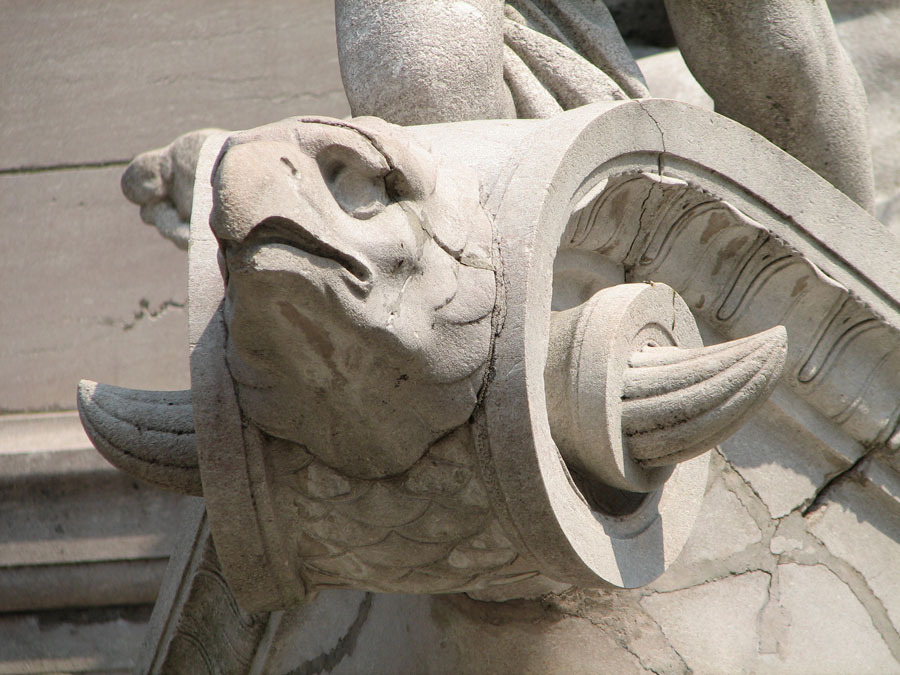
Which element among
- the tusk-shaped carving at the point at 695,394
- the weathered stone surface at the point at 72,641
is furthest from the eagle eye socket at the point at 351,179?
the weathered stone surface at the point at 72,641

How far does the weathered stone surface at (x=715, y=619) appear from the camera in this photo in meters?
1.26

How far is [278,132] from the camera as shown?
0.86 meters

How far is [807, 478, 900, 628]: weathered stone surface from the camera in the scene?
1348mm

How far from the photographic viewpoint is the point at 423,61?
1.19 m

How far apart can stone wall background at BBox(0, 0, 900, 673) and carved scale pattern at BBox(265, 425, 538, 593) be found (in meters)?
0.34

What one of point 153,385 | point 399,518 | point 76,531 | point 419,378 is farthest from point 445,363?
point 153,385

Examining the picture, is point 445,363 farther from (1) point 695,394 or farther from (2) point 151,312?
(2) point 151,312

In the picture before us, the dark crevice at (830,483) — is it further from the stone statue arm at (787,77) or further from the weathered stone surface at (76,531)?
the weathered stone surface at (76,531)

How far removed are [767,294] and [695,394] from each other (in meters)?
0.39

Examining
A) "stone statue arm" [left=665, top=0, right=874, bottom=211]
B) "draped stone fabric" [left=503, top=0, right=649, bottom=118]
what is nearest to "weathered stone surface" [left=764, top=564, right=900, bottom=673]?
"stone statue arm" [left=665, top=0, right=874, bottom=211]

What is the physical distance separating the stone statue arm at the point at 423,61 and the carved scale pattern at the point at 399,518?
1.35 feet

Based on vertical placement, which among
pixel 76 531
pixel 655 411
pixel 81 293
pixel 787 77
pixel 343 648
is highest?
pixel 787 77

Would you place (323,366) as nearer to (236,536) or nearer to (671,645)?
(236,536)

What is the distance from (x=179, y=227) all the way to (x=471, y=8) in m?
0.77
